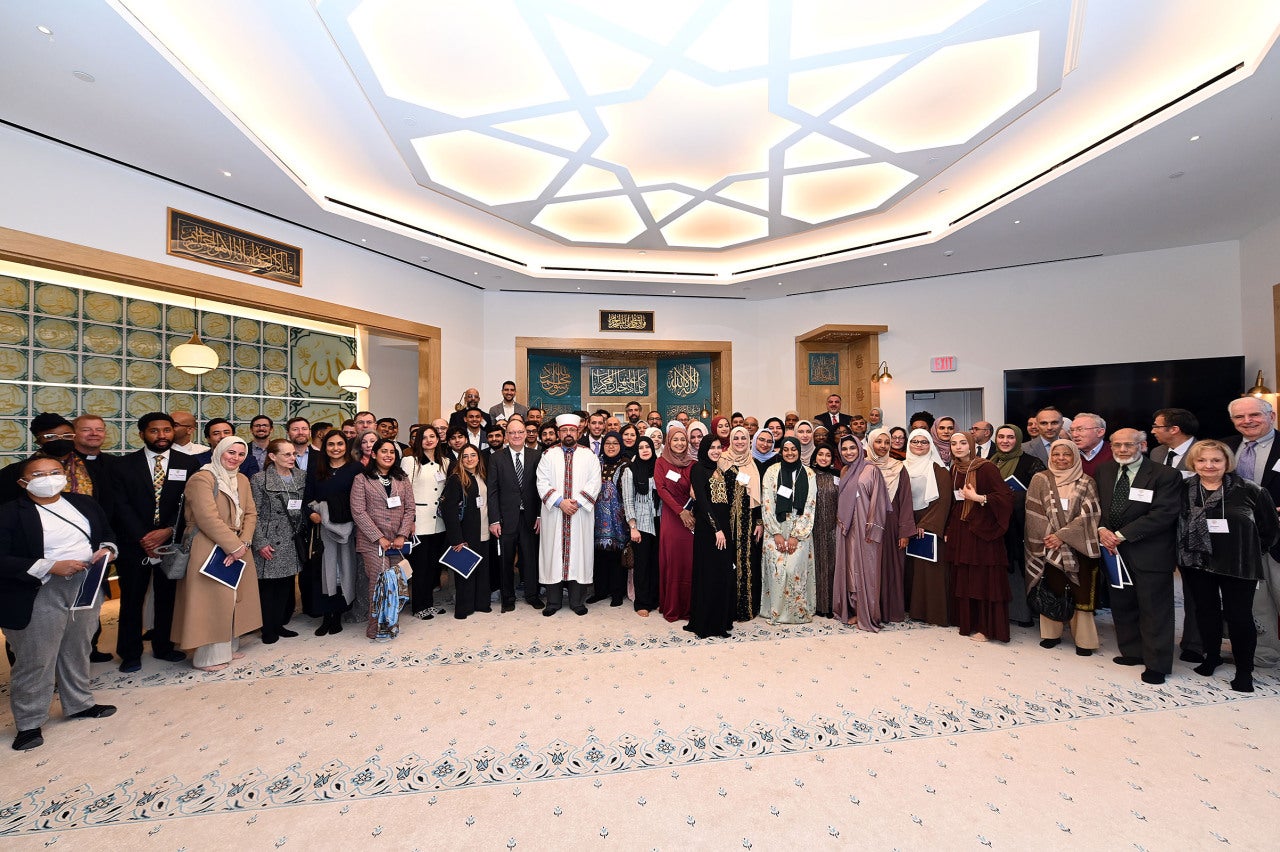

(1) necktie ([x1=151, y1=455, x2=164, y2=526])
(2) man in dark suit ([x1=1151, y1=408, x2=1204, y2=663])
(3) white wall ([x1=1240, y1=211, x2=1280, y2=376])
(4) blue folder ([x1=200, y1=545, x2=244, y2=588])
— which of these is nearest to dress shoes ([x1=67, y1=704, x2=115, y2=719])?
(4) blue folder ([x1=200, y1=545, x2=244, y2=588])

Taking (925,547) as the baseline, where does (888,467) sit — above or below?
above

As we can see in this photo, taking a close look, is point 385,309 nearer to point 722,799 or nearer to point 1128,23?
point 722,799

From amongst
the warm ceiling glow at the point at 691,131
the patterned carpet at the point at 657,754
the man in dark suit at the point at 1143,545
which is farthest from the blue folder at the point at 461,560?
the man in dark suit at the point at 1143,545

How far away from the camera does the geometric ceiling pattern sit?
3.41 metres

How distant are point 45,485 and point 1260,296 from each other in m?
11.3

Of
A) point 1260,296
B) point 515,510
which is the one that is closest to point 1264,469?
A: point 515,510

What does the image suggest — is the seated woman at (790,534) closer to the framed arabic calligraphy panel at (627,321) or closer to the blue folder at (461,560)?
the blue folder at (461,560)

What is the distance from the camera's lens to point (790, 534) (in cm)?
402

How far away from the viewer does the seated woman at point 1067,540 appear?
3.39 m

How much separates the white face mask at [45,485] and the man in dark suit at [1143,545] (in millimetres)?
5890

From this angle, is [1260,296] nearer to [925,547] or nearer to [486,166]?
[925,547]

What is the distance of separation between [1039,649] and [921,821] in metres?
2.28

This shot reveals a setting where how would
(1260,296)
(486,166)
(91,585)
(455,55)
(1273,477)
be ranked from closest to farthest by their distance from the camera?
1. (91,585)
2. (1273,477)
3. (455,55)
4. (486,166)
5. (1260,296)

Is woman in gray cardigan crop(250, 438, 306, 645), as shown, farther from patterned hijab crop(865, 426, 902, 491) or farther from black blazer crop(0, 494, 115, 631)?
patterned hijab crop(865, 426, 902, 491)
